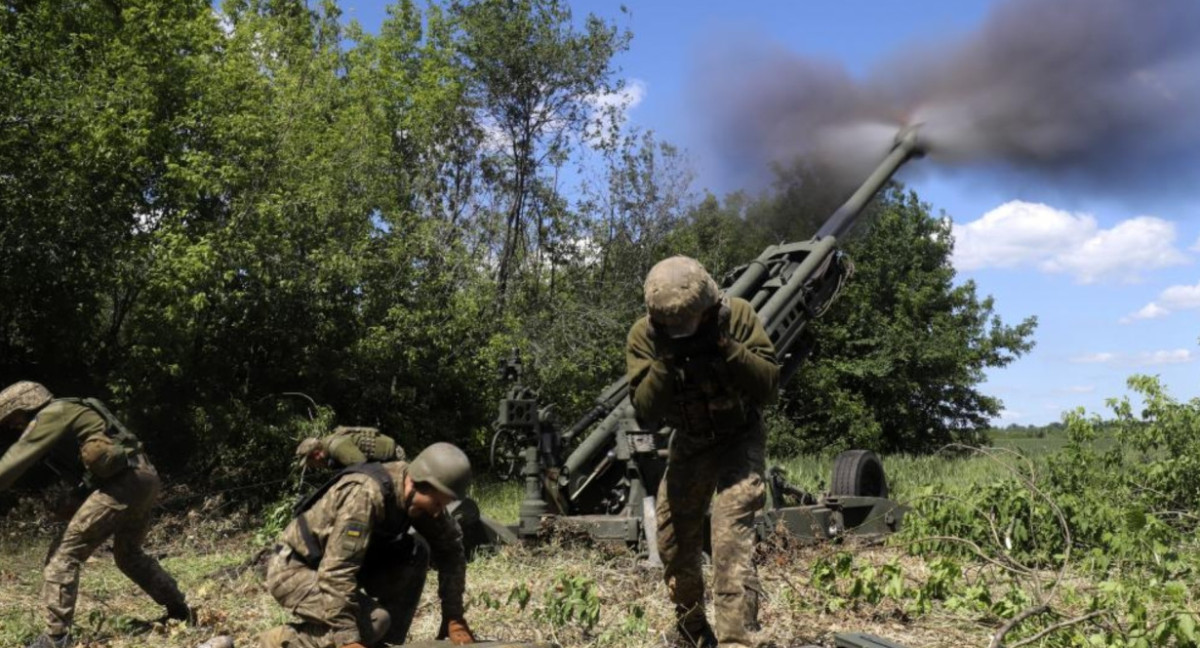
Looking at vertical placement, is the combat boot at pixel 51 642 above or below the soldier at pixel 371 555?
below

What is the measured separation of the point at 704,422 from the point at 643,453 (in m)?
3.21

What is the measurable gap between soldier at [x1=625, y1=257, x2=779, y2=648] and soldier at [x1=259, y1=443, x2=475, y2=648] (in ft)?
3.12

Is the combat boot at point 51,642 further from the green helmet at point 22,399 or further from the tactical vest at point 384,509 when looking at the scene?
the tactical vest at point 384,509

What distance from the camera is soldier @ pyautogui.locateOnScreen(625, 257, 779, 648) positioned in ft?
14.7

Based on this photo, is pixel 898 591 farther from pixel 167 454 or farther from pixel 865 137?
pixel 167 454

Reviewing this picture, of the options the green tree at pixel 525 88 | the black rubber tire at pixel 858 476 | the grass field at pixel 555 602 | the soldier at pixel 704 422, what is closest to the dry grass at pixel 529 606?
the grass field at pixel 555 602

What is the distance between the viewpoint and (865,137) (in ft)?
35.6

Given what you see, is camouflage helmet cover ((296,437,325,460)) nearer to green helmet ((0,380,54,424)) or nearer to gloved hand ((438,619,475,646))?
green helmet ((0,380,54,424))

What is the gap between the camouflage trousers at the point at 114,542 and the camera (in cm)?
595

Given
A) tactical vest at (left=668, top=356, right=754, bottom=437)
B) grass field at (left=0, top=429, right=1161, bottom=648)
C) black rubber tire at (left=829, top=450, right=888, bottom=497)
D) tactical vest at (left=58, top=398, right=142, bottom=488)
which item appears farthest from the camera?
black rubber tire at (left=829, top=450, right=888, bottom=497)

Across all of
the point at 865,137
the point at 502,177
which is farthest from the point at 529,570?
the point at 502,177

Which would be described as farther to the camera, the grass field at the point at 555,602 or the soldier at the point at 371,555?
the grass field at the point at 555,602

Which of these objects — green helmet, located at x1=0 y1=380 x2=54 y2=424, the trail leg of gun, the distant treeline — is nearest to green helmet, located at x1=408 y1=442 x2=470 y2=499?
green helmet, located at x1=0 y1=380 x2=54 y2=424

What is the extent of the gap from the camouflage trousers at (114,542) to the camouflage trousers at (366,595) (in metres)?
2.01
